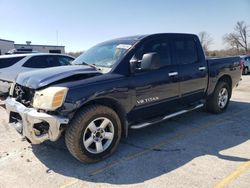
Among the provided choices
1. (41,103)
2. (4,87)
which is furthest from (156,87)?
(4,87)

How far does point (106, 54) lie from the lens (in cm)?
508

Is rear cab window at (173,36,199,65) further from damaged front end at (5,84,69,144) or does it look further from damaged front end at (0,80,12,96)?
damaged front end at (0,80,12,96)

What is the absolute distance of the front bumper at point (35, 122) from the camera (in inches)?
148

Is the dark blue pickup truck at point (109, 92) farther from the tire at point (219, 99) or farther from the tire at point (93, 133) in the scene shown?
the tire at point (219, 99)

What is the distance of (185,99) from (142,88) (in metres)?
1.38

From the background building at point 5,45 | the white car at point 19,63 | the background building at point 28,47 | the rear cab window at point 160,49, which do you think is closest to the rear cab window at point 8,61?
the white car at point 19,63

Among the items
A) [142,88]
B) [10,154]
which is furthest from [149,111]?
[10,154]

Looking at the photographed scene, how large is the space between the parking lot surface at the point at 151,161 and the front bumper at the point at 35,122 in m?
0.52

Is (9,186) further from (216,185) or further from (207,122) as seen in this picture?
(207,122)

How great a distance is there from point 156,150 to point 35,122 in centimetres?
204

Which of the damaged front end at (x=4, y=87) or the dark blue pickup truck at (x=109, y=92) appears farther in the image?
the damaged front end at (x=4, y=87)

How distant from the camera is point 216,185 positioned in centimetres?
342

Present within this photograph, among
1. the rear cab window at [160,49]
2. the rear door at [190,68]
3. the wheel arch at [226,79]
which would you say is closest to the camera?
the rear cab window at [160,49]

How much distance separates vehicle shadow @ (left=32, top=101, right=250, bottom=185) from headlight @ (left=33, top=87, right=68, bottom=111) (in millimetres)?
988
